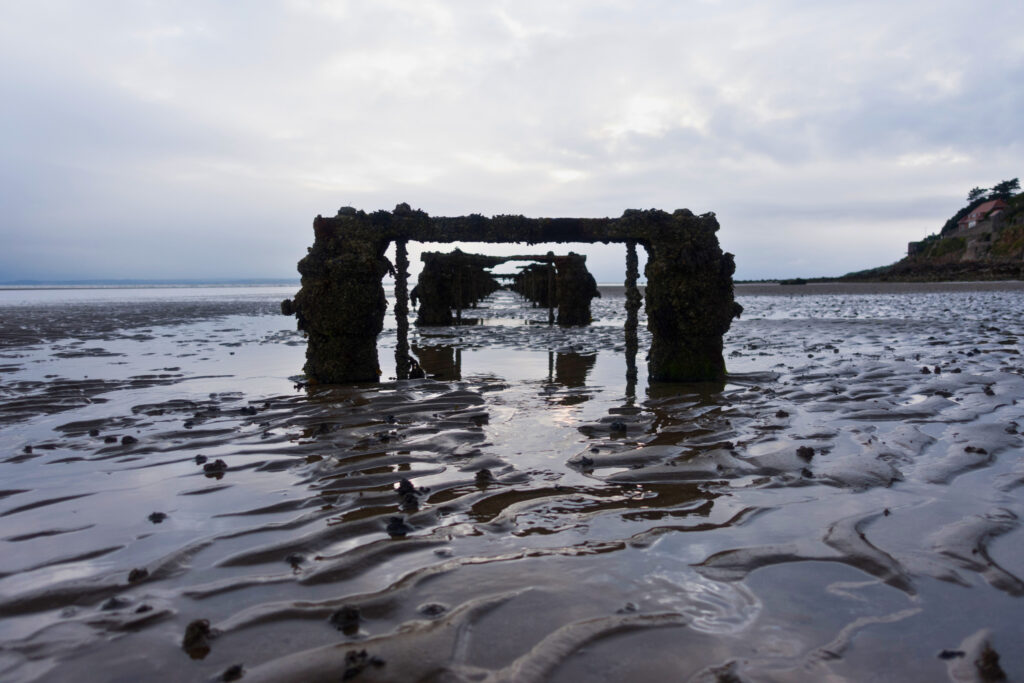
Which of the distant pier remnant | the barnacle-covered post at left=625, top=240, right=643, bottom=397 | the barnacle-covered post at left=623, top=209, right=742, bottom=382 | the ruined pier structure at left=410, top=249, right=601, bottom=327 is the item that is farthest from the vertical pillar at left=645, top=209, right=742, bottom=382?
the distant pier remnant

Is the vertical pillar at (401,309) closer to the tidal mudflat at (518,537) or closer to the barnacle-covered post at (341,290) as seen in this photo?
the barnacle-covered post at (341,290)

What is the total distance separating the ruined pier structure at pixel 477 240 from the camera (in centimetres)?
1047

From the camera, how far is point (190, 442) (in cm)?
674

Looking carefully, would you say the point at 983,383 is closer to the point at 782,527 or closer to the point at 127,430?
the point at 782,527

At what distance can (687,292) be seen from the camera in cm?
1051

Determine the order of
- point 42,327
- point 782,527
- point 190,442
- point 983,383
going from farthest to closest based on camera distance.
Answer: point 42,327 → point 983,383 → point 190,442 → point 782,527

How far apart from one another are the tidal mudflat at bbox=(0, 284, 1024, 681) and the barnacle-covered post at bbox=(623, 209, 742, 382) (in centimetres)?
153

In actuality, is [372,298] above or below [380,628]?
above

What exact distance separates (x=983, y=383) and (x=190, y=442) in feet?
36.8

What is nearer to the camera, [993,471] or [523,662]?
[523,662]

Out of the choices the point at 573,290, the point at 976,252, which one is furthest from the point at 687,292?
the point at 976,252

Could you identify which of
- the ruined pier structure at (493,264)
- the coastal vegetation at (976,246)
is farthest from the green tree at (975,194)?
the ruined pier structure at (493,264)

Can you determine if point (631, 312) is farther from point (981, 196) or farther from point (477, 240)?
point (981, 196)

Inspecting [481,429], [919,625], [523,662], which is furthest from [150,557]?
[919,625]
